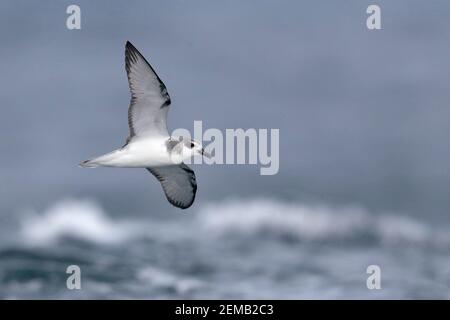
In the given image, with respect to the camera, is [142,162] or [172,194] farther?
[172,194]

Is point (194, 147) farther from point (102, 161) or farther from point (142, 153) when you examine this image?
point (102, 161)

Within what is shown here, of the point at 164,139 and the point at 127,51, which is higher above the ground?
the point at 127,51

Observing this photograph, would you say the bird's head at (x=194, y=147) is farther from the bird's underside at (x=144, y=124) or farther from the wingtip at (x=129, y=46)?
the wingtip at (x=129, y=46)

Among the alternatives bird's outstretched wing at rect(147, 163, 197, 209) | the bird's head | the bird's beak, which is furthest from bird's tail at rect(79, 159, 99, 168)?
the bird's beak

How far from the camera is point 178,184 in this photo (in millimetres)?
31625

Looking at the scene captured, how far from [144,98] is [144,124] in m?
0.82

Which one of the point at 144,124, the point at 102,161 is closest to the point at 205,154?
the point at 144,124

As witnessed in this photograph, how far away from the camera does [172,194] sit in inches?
1252

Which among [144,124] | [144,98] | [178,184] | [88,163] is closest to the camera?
[88,163]

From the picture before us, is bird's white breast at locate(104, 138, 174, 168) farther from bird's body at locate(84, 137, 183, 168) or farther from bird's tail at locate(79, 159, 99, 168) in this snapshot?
bird's tail at locate(79, 159, 99, 168)

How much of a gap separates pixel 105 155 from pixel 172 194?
361 cm

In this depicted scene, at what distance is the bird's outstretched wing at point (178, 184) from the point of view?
31234 millimetres
